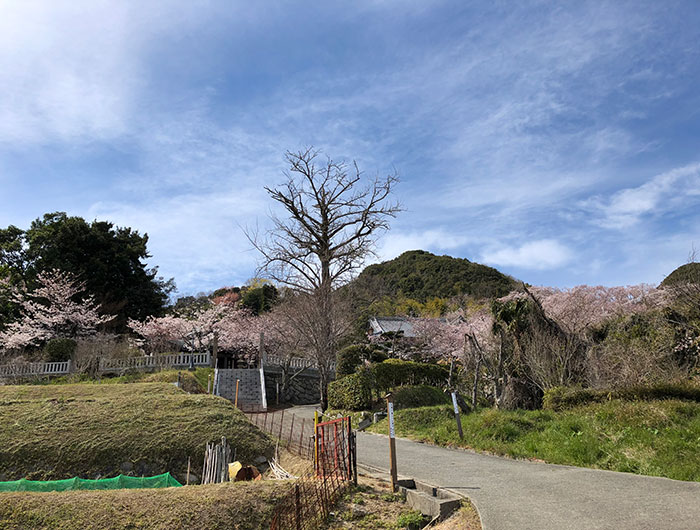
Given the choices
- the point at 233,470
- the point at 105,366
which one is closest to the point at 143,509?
the point at 233,470

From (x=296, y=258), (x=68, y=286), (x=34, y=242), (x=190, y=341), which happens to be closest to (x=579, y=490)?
(x=296, y=258)

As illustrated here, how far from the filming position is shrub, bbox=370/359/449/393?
15383mm

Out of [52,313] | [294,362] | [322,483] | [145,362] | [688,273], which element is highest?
[52,313]

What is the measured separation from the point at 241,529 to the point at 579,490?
420 cm

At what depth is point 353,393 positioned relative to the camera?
1491cm

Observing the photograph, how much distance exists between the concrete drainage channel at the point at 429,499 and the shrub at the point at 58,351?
20.1 metres

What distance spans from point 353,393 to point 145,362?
1156 centimetres

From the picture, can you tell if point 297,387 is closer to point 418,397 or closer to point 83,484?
point 418,397

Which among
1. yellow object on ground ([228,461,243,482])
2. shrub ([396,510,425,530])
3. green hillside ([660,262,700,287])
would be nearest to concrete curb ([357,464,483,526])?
shrub ([396,510,425,530])

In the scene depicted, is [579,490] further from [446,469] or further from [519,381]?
[519,381]

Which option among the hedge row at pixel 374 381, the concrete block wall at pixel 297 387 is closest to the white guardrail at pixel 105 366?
the concrete block wall at pixel 297 387

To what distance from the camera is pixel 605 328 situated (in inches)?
527

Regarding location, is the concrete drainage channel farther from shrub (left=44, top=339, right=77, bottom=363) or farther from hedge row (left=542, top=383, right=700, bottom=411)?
shrub (left=44, top=339, right=77, bottom=363)

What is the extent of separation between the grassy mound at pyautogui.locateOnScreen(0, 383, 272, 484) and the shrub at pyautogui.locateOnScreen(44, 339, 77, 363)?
1097 cm
